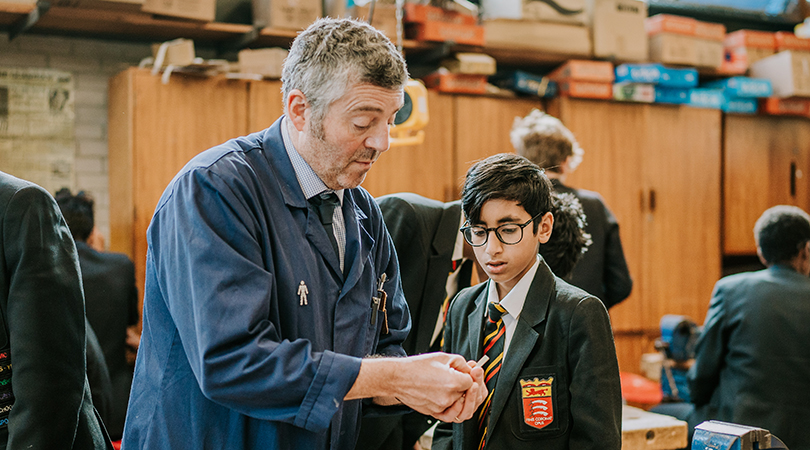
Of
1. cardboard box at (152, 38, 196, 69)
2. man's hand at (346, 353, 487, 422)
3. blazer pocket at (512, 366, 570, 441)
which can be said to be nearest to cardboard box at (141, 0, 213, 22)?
cardboard box at (152, 38, 196, 69)

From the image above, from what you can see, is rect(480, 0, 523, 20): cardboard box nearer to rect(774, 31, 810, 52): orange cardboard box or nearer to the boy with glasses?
rect(774, 31, 810, 52): orange cardboard box

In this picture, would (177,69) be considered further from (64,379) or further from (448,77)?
(64,379)

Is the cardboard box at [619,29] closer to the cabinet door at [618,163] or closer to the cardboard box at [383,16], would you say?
the cabinet door at [618,163]

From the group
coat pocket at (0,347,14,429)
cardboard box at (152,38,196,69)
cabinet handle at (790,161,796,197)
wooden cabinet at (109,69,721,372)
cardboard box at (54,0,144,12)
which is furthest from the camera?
cabinet handle at (790,161,796,197)

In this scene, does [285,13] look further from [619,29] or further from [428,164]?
[619,29]

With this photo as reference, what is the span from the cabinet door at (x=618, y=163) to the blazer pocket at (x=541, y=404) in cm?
321

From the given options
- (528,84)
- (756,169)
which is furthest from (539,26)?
(756,169)

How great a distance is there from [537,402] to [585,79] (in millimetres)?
3471

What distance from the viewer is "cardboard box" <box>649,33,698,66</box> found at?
4.81m

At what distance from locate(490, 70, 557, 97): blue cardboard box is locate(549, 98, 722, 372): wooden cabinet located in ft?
Result: 0.31

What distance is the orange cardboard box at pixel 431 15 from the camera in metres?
4.20

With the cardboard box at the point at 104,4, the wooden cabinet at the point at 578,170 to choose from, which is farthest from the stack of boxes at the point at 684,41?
the cardboard box at the point at 104,4

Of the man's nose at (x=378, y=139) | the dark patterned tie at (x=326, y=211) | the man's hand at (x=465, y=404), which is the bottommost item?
the man's hand at (x=465, y=404)

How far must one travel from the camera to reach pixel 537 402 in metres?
1.50
